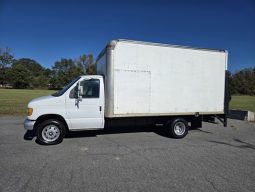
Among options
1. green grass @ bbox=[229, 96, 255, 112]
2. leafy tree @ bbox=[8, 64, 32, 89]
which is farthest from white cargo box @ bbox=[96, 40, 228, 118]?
leafy tree @ bbox=[8, 64, 32, 89]

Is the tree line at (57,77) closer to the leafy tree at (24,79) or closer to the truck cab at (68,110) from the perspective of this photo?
the leafy tree at (24,79)

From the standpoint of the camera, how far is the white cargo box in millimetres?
5902

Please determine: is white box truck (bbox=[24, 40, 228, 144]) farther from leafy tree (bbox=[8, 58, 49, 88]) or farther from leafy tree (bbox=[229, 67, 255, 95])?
leafy tree (bbox=[8, 58, 49, 88])

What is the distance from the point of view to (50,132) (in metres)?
5.75

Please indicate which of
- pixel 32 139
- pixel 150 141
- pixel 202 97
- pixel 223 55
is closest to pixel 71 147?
pixel 32 139

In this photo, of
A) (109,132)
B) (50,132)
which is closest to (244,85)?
(109,132)

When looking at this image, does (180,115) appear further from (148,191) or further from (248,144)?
(148,191)

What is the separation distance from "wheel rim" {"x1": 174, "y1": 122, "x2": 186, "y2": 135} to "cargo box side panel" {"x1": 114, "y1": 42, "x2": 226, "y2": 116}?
539mm

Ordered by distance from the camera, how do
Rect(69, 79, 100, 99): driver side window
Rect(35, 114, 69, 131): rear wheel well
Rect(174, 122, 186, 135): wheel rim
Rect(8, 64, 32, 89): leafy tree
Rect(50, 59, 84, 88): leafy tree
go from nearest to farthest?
Rect(35, 114, 69, 131): rear wheel well < Rect(69, 79, 100, 99): driver side window < Rect(174, 122, 186, 135): wheel rim < Rect(50, 59, 84, 88): leafy tree < Rect(8, 64, 32, 89): leafy tree

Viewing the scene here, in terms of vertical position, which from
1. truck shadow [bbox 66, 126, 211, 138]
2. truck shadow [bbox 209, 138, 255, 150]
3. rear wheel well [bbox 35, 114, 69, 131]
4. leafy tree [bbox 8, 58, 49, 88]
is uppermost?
leafy tree [bbox 8, 58, 49, 88]

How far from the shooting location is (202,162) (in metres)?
4.56

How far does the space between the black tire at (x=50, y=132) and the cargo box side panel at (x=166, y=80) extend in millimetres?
1839

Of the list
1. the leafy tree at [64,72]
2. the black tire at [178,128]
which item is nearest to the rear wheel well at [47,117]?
the black tire at [178,128]

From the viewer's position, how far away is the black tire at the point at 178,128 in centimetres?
681
